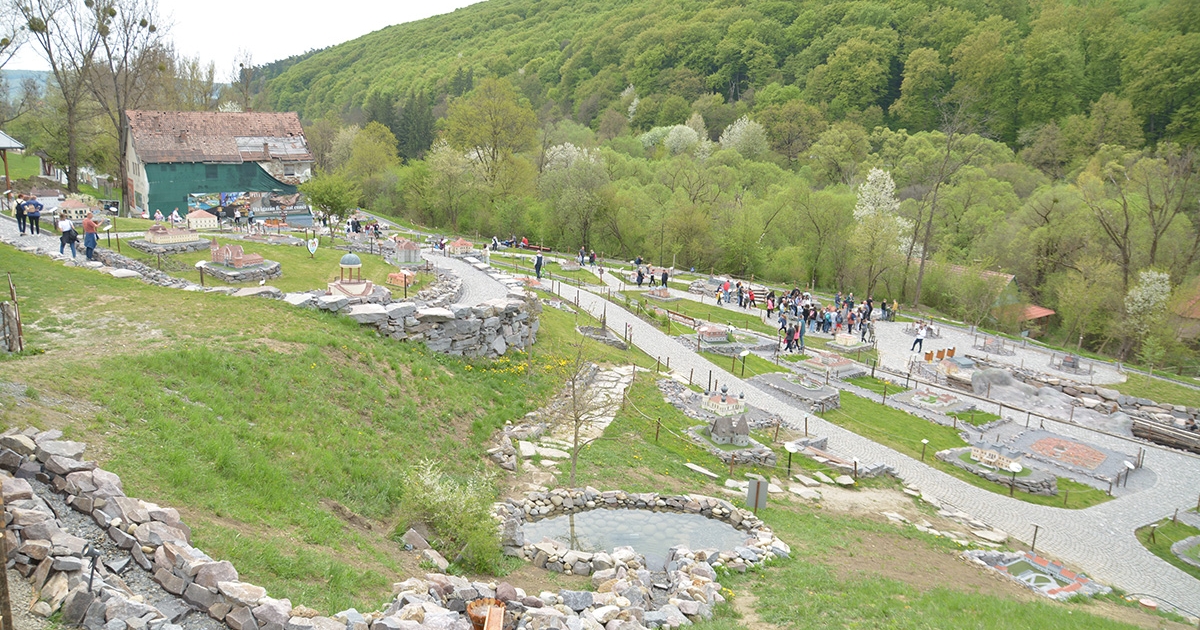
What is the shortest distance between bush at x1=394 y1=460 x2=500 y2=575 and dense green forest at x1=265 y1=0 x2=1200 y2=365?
29455 millimetres

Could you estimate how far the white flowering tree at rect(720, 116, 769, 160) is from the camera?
71188 mm

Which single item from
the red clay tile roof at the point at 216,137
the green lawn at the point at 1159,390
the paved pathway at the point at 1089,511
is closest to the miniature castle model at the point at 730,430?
the paved pathway at the point at 1089,511

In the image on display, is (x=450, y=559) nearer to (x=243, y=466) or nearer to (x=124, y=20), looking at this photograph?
(x=243, y=466)

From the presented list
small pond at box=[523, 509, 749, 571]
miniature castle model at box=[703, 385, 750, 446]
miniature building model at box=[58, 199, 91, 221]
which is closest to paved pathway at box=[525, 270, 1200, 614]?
miniature castle model at box=[703, 385, 750, 446]

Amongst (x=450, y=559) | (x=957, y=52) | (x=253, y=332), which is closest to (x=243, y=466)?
(x=450, y=559)

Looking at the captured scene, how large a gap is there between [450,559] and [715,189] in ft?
157

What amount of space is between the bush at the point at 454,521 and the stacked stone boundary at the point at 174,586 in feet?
4.01

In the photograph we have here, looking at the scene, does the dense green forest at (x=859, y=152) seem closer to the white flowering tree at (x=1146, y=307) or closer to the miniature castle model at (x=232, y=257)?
the white flowering tree at (x=1146, y=307)

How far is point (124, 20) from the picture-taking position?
37.8 m

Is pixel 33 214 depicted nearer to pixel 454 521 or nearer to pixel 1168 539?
pixel 454 521

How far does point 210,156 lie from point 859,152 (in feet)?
181

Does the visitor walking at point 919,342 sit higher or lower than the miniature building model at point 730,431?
higher

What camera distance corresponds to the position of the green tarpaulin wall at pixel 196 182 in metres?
42.9

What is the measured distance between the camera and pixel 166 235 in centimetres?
2544
